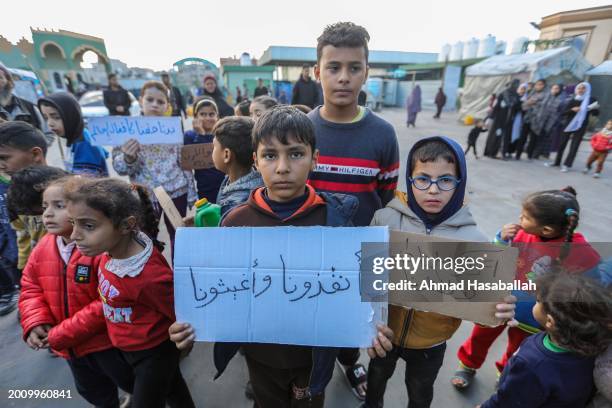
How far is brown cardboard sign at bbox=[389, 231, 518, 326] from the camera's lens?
101cm

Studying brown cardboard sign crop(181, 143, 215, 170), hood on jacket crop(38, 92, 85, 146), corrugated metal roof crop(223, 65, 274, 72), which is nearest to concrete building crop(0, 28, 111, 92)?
corrugated metal roof crop(223, 65, 274, 72)

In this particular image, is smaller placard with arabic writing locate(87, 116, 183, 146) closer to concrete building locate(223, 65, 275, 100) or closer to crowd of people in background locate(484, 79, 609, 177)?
crowd of people in background locate(484, 79, 609, 177)

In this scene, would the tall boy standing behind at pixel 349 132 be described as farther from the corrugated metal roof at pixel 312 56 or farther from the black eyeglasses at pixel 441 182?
the corrugated metal roof at pixel 312 56

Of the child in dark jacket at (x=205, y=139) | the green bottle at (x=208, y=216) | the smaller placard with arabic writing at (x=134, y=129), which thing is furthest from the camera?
the child in dark jacket at (x=205, y=139)

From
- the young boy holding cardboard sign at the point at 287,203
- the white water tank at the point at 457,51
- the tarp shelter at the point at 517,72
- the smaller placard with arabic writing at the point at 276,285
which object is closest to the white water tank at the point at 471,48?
the white water tank at the point at 457,51

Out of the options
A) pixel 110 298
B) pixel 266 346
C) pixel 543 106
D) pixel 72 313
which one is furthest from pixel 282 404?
pixel 543 106

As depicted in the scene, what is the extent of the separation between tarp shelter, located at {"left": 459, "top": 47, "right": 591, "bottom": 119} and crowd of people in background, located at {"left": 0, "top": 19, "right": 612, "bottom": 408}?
38.1 feet

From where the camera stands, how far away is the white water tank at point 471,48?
94.6ft

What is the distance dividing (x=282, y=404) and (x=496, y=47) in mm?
36427

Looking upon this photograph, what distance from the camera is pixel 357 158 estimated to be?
1608mm

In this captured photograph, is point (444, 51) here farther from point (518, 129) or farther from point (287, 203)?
point (287, 203)

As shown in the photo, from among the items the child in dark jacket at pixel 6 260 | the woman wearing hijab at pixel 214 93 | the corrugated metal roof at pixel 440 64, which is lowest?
the child in dark jacket at pixel 6 260

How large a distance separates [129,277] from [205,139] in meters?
1.90

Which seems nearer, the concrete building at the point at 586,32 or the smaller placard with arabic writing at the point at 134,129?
the smaller placard with arabic writing at the point at 134,129
